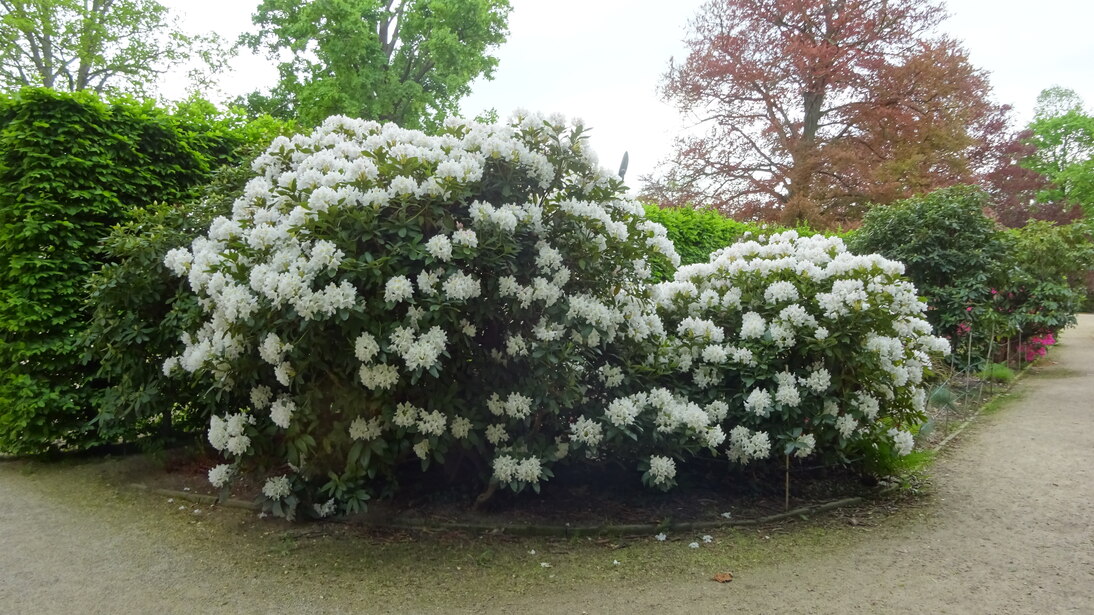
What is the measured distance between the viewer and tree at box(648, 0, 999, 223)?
14.8m

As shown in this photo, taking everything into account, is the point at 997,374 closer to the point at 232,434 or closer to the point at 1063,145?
the point at 232,434

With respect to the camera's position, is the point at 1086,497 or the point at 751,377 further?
the point at 1086,497

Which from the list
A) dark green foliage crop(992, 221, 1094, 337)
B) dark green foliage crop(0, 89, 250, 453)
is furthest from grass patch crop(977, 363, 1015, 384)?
dark green foliage crop(0, 89, 250, 453)

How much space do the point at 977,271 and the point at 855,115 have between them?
8930 millimetres

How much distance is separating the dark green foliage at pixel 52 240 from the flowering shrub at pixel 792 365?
3532 millimetres

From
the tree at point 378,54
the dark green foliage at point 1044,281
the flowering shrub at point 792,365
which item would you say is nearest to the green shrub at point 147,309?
the flowering shrub at point 792,365

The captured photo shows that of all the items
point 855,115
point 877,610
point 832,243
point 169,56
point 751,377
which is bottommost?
point 877,610

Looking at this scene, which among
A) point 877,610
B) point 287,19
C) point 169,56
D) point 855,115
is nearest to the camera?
point 877,610

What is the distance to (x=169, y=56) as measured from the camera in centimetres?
1962

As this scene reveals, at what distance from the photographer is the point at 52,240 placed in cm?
443

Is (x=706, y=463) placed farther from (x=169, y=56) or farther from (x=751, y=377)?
(x=169, y=56)

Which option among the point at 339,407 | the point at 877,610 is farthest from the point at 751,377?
the point at 339,407

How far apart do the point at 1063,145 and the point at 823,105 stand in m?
25.2

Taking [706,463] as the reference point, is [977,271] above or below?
above
